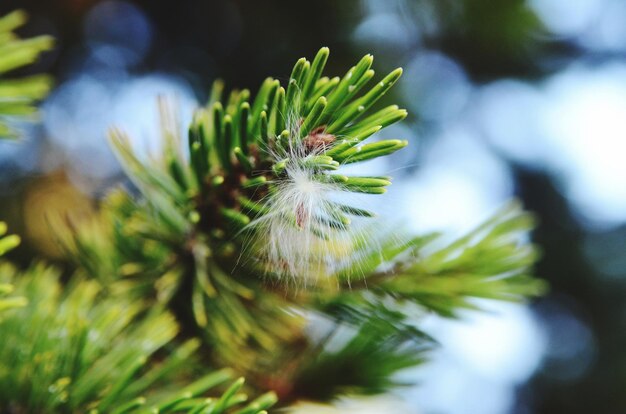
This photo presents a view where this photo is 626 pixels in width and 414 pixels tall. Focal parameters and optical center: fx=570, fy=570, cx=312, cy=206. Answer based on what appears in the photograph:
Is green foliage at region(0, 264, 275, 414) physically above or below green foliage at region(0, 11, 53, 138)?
below

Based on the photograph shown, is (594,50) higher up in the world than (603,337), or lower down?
higher up

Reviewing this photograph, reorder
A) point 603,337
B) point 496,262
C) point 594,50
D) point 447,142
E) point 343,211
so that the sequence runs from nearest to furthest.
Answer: point 343,211, point 496,262, point 447,142, point 594,50, point 603,337

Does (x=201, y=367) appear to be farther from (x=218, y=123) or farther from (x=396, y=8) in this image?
(x=396, y=8)

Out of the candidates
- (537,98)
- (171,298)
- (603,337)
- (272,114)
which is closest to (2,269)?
(171,298)

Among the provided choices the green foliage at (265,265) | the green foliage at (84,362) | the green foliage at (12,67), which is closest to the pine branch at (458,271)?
the green foliage at (265,265)

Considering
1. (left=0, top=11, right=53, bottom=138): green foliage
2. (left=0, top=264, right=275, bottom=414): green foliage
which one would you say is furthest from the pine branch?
(left=0, top=11, right=53, bottom=138): green foliage

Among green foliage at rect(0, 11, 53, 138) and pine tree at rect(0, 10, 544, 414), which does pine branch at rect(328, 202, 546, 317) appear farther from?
green foliage at rect(0, 11, 53, 138)

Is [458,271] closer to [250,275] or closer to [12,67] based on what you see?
[250,275]

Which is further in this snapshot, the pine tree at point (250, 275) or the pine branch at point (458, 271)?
the pine branch at point (458, 271)

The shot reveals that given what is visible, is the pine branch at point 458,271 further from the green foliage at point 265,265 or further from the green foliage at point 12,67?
the green foliage at point 12,67
